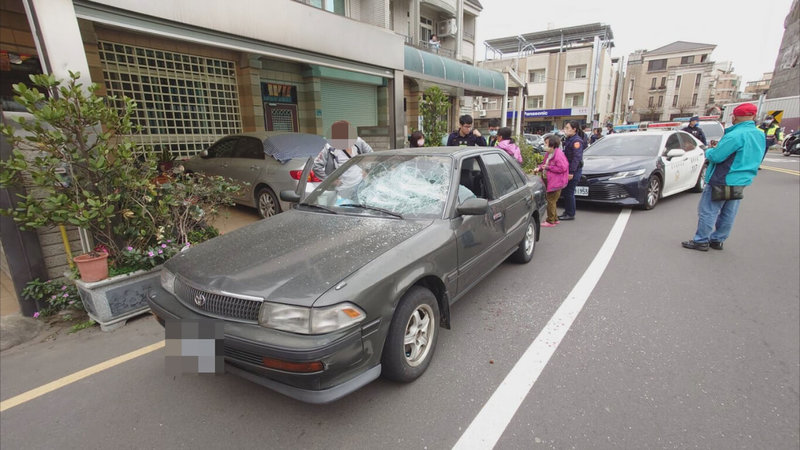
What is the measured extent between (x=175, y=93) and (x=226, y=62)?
66.3 inches

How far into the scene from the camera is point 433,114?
9102 mm

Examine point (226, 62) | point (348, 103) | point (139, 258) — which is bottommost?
point (139, 258)

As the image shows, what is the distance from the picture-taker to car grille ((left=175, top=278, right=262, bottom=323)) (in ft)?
6.36

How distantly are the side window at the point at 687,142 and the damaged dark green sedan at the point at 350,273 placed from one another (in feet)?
22.6

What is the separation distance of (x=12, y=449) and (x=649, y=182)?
842 centimetres

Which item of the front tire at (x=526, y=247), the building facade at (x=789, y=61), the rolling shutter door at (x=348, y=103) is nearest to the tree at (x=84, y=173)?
the front tire at (x=526, y=247)

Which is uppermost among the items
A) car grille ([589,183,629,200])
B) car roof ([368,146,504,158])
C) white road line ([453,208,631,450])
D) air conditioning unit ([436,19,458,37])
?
air conditioning unit ([436,19,458,37])

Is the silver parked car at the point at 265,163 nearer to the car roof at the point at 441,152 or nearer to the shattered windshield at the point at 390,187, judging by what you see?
the shattered windshield at the point at 390,187

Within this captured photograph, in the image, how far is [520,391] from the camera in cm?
233

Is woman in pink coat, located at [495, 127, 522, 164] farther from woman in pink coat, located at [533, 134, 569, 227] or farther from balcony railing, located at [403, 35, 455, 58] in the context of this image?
balcony railing, located at [403, 35, 455, 58]

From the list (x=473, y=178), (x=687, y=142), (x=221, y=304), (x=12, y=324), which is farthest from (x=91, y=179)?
(x=687, y=142)

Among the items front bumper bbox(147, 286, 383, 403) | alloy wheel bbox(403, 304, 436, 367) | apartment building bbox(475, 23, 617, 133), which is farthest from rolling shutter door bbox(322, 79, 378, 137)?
apartment building bbox(475, 23, 617, 133)

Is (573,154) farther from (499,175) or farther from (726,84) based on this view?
(726,84)

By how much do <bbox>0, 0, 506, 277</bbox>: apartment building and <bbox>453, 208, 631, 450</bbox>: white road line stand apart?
4.09m
